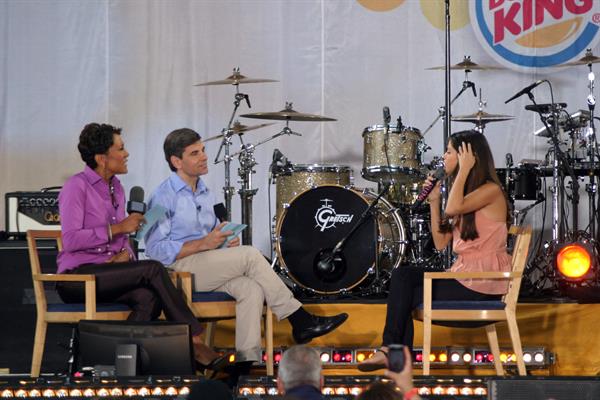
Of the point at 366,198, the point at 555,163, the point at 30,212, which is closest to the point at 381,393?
the point at 366,198

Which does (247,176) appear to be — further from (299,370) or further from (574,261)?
(299,370)

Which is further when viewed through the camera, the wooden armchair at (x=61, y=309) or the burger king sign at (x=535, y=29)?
the burger king sign at (x=535, y=29)

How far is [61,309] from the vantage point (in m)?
4.94

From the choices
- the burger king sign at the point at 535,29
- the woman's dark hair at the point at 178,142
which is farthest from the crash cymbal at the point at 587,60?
the woman's dark hair at the point at 178,142

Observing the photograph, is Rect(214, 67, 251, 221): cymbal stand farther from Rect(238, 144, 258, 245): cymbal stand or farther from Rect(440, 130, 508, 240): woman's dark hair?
Rect(440, 130, 508, 240): woman's dark hair

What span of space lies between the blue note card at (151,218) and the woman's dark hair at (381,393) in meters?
2.85

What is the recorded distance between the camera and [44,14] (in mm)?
7930

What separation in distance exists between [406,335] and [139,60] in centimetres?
368

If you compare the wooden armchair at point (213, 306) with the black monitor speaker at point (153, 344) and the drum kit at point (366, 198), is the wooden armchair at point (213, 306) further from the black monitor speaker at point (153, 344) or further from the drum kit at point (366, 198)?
the drum kit at point (366, 198)

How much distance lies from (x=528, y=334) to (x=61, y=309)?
239cm

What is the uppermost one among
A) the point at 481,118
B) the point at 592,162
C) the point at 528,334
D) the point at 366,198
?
the point at 481,118

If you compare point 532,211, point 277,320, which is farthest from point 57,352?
point 532,211

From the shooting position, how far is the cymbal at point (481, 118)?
23.9 feet

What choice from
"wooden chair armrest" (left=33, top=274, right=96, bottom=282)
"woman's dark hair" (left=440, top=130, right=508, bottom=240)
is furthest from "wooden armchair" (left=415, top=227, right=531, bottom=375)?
"wooden chair armrest" (left=33, top=274, right=96, bottom=282)
